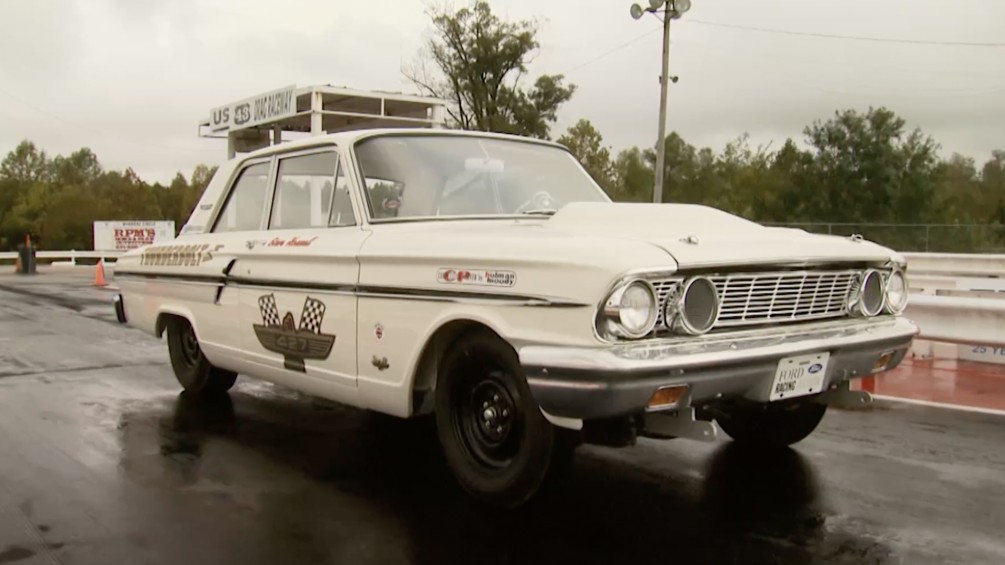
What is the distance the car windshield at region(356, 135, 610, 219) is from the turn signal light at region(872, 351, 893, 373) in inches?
73.2

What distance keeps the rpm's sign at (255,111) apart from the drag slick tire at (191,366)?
274 inches

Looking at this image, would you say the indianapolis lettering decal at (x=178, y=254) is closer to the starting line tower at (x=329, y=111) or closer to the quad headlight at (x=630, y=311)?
the quad headlight at (x=630, y=311)

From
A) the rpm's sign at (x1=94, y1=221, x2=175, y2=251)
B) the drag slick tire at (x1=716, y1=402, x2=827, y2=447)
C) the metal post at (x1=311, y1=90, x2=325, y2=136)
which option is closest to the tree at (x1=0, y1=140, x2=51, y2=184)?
the rpm's sign at (x1=94, y1=221, x2=175, y2=251)

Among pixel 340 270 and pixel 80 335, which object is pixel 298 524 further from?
pixel 80 335

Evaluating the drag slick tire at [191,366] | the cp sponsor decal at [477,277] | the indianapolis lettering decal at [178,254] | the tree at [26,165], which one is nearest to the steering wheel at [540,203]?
the cp sponsor decal at [477,277]

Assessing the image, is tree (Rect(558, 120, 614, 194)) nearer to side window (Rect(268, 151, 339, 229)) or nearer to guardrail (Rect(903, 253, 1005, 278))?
guardrail (Rect(903, 253, 1005, 278))

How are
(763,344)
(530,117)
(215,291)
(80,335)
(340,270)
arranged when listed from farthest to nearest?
1. (530,117)
2. (80,335)
3. (215,291)
4. (340,270)
5. (763,344)

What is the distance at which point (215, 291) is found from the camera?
5.89 metres

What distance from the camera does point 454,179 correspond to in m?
5.01

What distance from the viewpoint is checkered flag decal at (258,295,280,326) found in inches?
208

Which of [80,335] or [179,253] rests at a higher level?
[179,253]

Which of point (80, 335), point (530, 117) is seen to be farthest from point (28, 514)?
point (530, 117)

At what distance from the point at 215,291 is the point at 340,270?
1.56 meters

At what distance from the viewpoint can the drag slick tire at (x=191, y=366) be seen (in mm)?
6602
